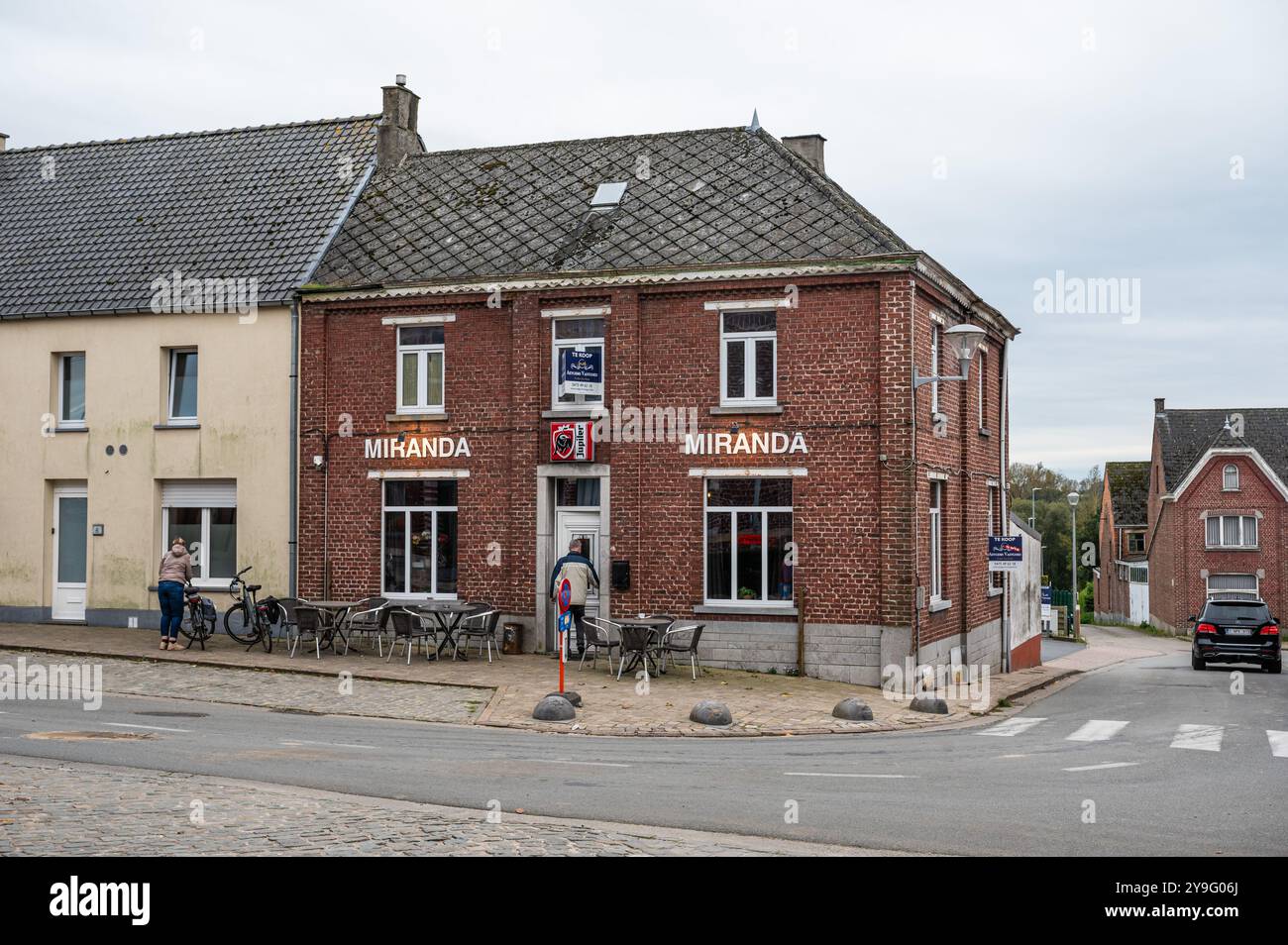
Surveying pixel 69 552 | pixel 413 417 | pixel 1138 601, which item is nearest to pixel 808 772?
pixel 413 417

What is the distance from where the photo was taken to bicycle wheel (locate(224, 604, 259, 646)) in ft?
70.4

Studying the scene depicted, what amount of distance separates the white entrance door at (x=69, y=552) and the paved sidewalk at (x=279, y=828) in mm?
14899

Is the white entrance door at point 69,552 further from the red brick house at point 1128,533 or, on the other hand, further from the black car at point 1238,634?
the red brick house at point 1128,533

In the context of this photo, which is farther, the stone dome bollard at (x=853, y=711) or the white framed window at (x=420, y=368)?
the white framed window at (x=420, y=368)

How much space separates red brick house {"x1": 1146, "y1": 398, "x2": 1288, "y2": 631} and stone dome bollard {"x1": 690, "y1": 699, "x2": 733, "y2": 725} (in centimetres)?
4730

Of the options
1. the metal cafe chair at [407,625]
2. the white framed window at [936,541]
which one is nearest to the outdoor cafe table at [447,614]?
the metal cafe chair at [407,625]

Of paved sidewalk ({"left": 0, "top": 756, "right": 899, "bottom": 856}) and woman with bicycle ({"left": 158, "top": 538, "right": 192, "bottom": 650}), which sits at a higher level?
woman with bicycle ({"left": 158, "top": 538, "right": 192, "bottom": 650})

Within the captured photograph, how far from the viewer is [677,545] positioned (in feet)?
68.0

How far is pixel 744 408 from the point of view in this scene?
2052cm

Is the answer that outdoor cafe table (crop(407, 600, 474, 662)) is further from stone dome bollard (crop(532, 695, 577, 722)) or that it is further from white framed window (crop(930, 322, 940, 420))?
white framed window (crop(930, 322, 940, 420))

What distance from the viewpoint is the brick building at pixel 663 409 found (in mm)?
20000

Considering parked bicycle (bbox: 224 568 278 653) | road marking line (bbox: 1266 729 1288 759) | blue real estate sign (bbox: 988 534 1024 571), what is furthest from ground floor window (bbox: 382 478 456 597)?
road marking line (bbox: 1266 729 1288 759)

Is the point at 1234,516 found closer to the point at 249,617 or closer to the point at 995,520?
the point at 995,520

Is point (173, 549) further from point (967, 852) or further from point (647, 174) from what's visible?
point (967, 852)
